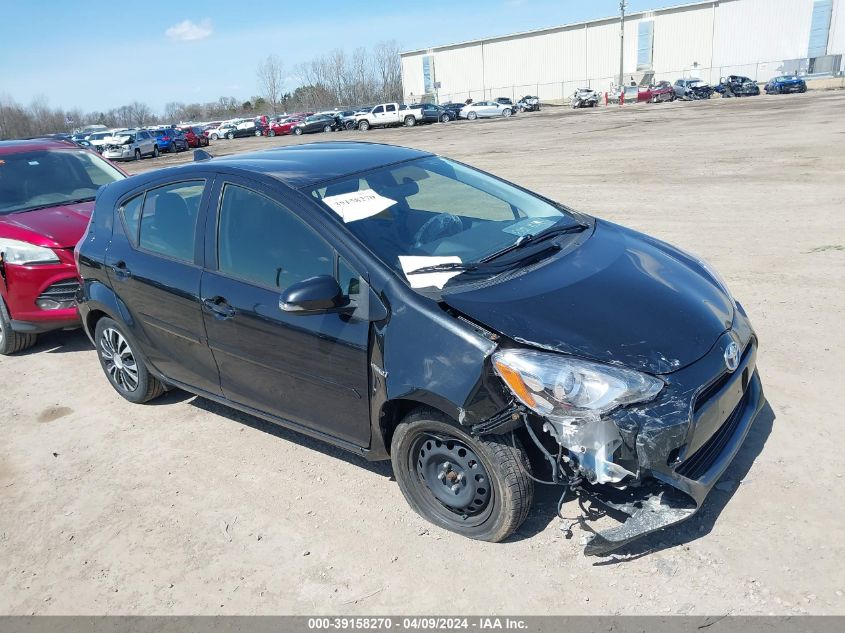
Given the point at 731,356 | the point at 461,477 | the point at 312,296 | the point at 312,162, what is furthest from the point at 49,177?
the point at 731,356

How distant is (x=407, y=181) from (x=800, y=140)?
1636cm

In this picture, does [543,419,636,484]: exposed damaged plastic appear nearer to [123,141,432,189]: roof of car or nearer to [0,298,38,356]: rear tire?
[123,141,432,189]: roof of car

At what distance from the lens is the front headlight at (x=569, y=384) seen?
280cm

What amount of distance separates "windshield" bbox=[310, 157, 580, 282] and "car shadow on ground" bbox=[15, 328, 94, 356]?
13.0 feet

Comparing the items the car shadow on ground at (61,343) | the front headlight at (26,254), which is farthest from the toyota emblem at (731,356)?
the car shadow on ground at (61,343)

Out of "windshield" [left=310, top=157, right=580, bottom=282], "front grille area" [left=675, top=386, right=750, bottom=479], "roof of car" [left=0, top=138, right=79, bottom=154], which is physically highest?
"roof of car" [left=0, top=138, right=79, bottom=154]

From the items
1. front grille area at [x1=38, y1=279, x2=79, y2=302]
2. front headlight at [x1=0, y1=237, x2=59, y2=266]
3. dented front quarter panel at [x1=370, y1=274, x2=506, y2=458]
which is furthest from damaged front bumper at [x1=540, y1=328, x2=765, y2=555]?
front headlight at [x1=0, y1=237, x2=59, y2=266]

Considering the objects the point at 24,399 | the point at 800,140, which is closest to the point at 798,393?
the point at 24,399

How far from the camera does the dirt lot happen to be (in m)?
2.92

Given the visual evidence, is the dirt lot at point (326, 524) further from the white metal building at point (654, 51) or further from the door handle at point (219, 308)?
the white metal building at point (654, 51)

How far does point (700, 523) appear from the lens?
3209 mm

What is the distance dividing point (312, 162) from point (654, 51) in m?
73.6

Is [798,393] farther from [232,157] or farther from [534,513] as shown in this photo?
[232,157]

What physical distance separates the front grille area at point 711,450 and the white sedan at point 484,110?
4858 centimetres
